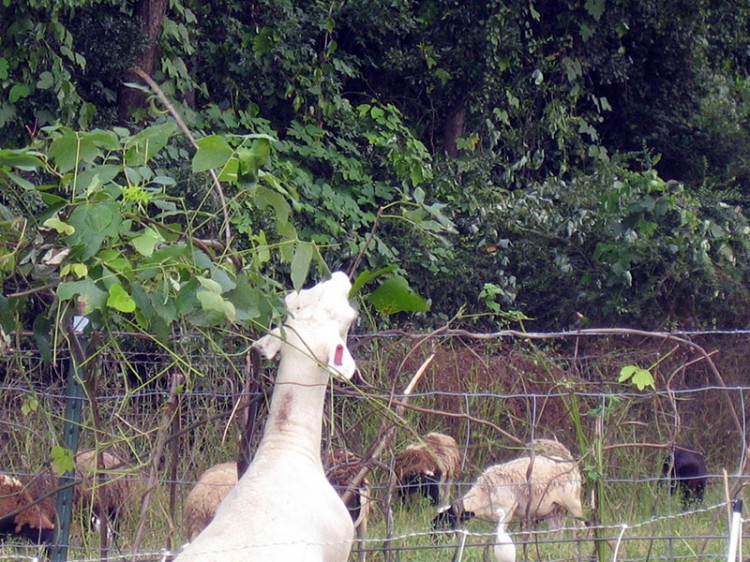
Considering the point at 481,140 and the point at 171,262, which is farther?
the point at 481,140

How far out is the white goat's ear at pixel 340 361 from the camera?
9.83 feet

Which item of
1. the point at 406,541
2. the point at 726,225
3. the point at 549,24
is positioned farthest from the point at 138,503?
the point at 549,24

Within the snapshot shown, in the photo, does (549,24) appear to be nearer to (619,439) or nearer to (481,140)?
(481,140)

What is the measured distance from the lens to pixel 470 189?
32.8ft

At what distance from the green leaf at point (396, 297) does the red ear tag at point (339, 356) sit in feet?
0.52

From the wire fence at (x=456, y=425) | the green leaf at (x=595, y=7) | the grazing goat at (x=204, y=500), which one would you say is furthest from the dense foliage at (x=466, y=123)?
the grazing goat at (x=204, y=500)

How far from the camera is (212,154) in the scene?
257cm

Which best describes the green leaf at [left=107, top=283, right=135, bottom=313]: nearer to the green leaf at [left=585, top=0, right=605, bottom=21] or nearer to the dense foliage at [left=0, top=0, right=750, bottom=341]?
the dense foliage at [left=0, top=0, right=750, bottom=341]

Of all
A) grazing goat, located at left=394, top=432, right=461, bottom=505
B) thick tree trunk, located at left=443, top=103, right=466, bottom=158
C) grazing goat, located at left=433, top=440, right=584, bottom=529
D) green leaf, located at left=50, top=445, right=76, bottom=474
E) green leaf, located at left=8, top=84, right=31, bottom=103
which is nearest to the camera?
green leaf, located at left=50, top=445, right=76, bottom=474

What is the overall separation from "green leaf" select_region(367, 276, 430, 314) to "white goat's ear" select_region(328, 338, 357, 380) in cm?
16

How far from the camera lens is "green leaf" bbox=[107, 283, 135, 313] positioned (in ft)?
7.62

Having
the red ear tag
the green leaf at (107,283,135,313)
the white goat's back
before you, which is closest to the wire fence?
the red ear tag

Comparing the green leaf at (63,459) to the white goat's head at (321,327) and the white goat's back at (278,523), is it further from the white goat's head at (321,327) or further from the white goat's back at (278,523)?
the white goat's head at (321,327)

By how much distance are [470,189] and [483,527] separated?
4.94m
